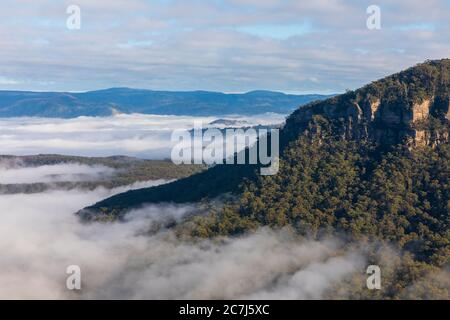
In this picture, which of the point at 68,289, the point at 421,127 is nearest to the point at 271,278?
the point at 68,289

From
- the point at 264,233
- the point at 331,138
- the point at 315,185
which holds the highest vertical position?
the point at 331,138

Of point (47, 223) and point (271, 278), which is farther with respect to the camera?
point (47, 223)

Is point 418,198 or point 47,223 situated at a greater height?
point 418,198

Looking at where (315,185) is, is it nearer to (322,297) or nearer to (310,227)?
(310,227)
